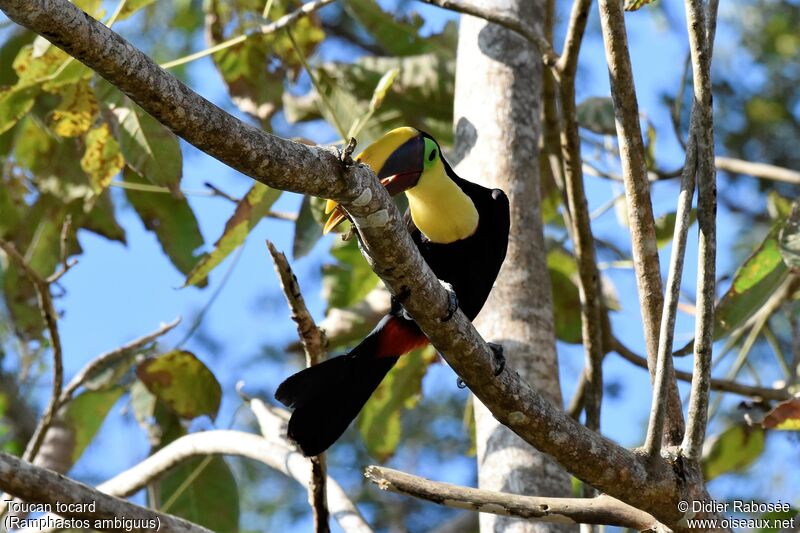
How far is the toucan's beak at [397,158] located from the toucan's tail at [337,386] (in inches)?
16.8

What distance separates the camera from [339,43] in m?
7.53

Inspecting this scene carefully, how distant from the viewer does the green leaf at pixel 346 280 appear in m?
4.32

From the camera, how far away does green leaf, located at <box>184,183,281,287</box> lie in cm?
339

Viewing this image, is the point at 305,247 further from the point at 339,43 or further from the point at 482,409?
the point at 339,43

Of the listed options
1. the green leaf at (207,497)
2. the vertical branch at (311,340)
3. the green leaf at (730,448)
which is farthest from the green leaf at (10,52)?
the green leaf at (730,448)

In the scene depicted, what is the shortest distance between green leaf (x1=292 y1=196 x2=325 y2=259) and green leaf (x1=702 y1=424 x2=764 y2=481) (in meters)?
1.95

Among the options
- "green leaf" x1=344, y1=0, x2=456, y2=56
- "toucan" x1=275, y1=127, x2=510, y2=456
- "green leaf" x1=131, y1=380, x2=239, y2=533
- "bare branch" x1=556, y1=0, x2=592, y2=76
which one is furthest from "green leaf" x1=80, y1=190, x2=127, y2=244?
"bare branch" x1=556, y1=0, x2=592, y2=76

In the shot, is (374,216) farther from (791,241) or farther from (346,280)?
(346,280)

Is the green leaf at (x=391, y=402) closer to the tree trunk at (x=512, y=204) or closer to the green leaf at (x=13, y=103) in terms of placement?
the tree trunk at (x=512, y=204)

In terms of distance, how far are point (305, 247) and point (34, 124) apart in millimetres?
1508

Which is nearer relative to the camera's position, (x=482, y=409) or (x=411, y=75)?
(x=482, y=409)

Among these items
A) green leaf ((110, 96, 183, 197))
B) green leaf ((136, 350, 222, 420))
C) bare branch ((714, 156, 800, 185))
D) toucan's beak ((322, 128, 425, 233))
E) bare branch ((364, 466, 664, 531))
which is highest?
bare branch ((714, 156, 800, 185))

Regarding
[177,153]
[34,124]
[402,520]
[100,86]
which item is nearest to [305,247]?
[177,153]

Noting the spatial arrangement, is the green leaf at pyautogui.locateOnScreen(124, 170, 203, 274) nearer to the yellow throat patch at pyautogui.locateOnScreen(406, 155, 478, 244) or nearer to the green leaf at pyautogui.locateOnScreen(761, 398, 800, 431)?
the yellow throat patch at pyautogui.locateOnScreen(406, 155, 478, 244)
